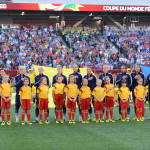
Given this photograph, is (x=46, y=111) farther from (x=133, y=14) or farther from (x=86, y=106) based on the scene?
(x=133, y=14)

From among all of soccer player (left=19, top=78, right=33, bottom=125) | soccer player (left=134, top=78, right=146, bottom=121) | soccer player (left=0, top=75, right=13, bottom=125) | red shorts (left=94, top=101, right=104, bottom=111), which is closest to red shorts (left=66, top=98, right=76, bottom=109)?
red shorts (left=94, top=101, right=104, bottom=111)

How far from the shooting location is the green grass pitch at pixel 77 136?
323 inches

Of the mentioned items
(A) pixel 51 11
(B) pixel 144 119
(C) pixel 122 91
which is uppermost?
(A) pixel 51 11

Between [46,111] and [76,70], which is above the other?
[76,70]

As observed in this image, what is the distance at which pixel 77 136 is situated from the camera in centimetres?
939

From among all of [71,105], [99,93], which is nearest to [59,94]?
[71,105]

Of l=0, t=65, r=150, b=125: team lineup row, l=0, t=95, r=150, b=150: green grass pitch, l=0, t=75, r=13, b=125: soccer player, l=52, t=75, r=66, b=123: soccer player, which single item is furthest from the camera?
l=52, t=75, r=66, b=123: soccer player

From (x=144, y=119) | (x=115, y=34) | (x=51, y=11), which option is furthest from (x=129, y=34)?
(x=144, y=119)

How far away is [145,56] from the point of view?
35938mm

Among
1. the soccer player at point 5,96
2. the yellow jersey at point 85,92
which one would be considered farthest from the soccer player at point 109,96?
the soccer player at point 5,96

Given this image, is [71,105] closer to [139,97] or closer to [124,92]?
[124,92]

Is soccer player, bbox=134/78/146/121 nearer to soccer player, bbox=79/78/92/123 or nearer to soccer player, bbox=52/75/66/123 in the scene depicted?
soccer player, bbox=79/78/92/123

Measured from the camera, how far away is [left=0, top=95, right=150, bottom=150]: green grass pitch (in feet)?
26.9

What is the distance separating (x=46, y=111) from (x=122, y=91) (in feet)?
7.71
